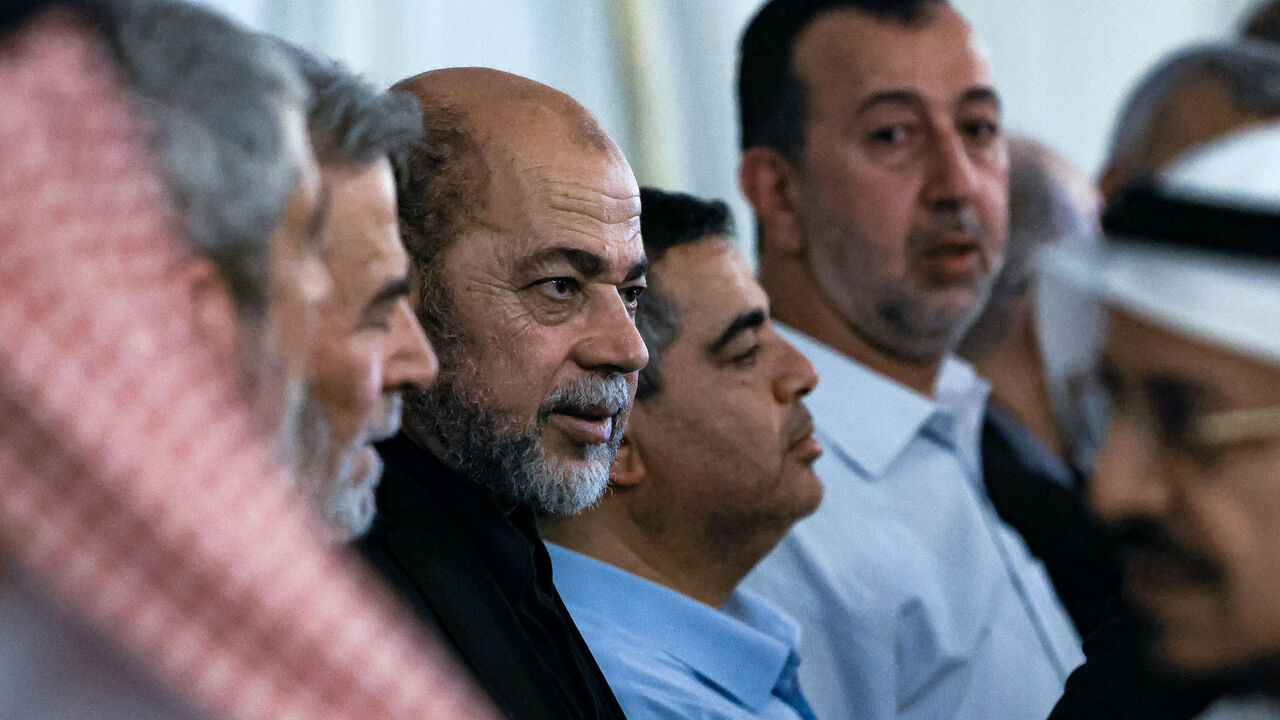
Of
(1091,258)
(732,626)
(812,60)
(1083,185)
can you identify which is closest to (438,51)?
(812,60)

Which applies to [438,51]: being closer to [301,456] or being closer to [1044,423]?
[1044,423]

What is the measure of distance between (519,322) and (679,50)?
247 cm

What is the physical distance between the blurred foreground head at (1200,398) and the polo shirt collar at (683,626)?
0.52 meters

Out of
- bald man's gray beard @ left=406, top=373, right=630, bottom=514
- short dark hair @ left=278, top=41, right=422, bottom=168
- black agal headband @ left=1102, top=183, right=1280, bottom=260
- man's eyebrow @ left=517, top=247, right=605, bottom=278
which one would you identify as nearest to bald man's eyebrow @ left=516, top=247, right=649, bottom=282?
man's eyebrow @ left=517, top=247, right=605, bottom=278

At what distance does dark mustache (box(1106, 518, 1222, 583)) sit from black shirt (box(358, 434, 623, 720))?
17.2 inches

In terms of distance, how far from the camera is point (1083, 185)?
106 inches

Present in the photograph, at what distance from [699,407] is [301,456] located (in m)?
0.71

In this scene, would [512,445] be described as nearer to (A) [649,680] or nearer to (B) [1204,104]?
(A) [649,680]

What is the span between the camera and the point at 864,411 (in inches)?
73.3

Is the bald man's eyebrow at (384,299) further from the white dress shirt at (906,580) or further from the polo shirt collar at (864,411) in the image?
the polo shirt collar at (864,411)

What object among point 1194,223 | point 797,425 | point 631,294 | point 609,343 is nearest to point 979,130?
point 797,425

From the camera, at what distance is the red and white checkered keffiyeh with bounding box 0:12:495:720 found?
0.62 m

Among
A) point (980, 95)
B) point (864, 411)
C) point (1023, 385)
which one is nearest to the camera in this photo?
point (864, 411)

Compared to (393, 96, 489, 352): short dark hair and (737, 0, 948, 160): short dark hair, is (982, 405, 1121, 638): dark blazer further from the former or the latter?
(393, 96, 489, 352): short dark hair
